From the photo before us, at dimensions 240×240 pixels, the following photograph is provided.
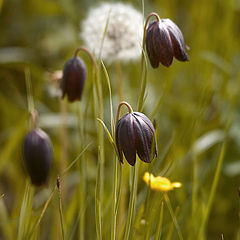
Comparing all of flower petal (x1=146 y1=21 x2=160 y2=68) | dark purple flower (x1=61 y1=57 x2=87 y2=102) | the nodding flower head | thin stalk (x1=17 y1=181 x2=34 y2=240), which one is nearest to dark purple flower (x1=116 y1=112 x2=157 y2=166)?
the nodding flower head

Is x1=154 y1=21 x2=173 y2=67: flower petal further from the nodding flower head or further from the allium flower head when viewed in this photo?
the allium flower head

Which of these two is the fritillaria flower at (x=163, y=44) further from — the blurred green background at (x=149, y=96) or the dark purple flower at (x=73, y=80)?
the blurred green background at (x=149, y=96)

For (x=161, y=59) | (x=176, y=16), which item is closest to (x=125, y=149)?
(x=161, y=59)

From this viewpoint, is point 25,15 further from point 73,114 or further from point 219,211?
point 219,211

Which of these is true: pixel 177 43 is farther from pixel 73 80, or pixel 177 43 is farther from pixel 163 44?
pixel 73 80

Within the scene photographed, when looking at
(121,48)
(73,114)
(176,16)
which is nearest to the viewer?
(121,48)
